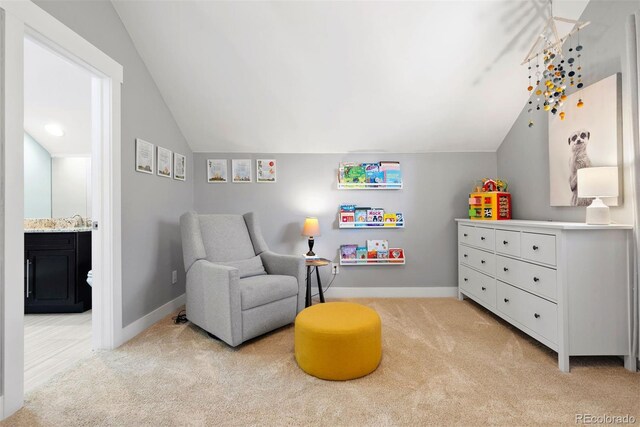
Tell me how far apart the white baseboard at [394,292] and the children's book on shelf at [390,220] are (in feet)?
2.53

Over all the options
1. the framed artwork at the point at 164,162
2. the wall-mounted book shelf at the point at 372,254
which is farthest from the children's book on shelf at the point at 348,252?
the framed artwork at the point at 164,162

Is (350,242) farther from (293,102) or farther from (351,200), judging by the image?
(293,102)

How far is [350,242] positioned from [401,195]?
841 mm

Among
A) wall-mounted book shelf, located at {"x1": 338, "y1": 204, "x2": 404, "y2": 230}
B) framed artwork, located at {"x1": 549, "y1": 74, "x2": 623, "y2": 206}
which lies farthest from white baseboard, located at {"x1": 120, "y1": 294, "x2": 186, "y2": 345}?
framed artwork, located at {"x1": 549, "y1": 74, "x2": 623, "y2": 206}

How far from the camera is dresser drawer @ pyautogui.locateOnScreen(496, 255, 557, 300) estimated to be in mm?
1858

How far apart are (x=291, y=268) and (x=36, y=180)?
320 centimetres

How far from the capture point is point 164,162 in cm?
275

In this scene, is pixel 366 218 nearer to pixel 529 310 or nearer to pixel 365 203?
pixel 365 203

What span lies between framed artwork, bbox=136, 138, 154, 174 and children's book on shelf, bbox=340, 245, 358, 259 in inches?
84.0

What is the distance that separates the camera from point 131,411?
4.62 feet

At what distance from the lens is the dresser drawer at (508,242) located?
7.26 feet

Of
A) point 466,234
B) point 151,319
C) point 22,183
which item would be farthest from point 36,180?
point 466,234

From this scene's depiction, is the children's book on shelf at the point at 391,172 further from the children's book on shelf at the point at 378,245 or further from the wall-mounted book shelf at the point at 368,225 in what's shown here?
the children's book on shelf at the point at 378,245

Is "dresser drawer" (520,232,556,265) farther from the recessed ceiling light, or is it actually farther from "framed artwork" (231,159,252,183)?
the recessed ceiling light
